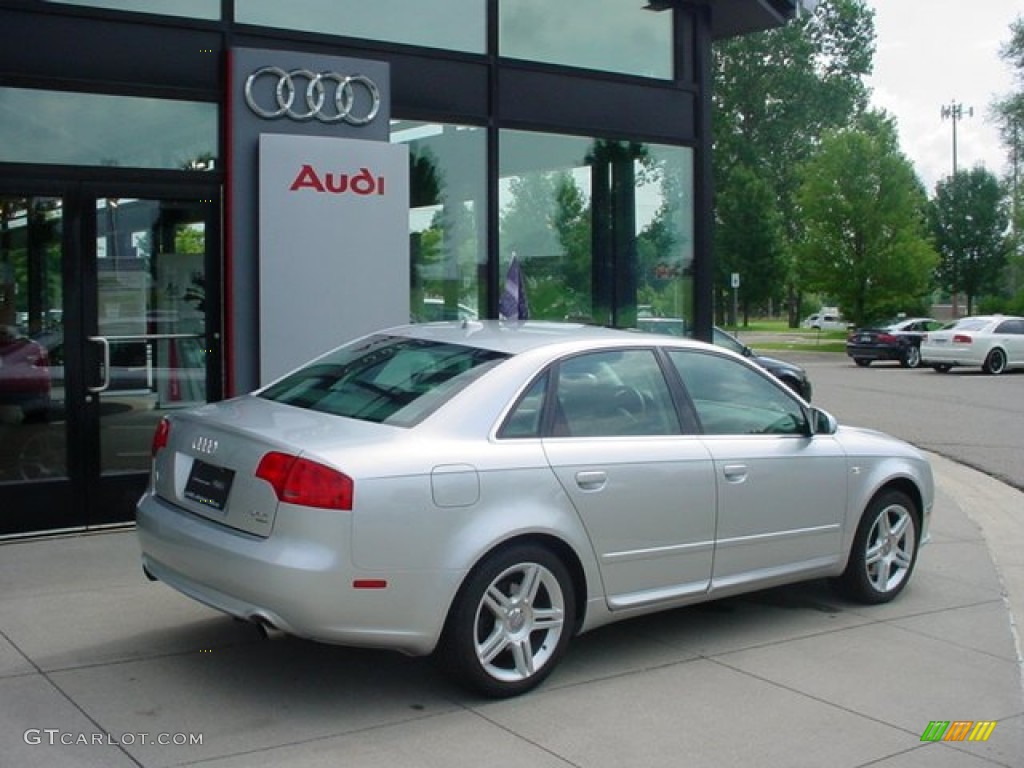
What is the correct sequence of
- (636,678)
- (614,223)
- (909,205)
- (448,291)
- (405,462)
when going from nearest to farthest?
(405,462)
(636,678)
(448,291)
(614,223)
(909,205)

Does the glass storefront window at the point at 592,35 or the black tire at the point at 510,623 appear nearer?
the black tire at the point at 510,623

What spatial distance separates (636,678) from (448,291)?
496cm

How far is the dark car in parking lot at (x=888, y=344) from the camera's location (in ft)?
103

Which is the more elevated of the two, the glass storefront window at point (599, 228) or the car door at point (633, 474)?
the glass storefront window at point (599, 228)

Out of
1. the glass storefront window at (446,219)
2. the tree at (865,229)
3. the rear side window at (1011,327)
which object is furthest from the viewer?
the tree at (865,229)

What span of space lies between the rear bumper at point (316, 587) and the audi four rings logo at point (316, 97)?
14.4 feet

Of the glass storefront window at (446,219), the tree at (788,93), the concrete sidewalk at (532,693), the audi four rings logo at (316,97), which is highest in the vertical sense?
the tree at (788,93)

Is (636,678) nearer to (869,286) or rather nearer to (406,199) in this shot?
(406,199)

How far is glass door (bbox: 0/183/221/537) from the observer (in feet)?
25.8

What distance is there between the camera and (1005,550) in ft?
28.2

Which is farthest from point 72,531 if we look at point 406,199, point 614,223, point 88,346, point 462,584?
point 614,223

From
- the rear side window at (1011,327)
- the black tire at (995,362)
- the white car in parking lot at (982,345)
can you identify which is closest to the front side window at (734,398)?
the white car in parking lot at (982,345)

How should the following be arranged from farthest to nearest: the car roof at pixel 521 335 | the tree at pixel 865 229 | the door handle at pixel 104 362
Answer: the tree at pixel 865 229
the door handle at pixel 104 362
the car roof at pixel 521 335
